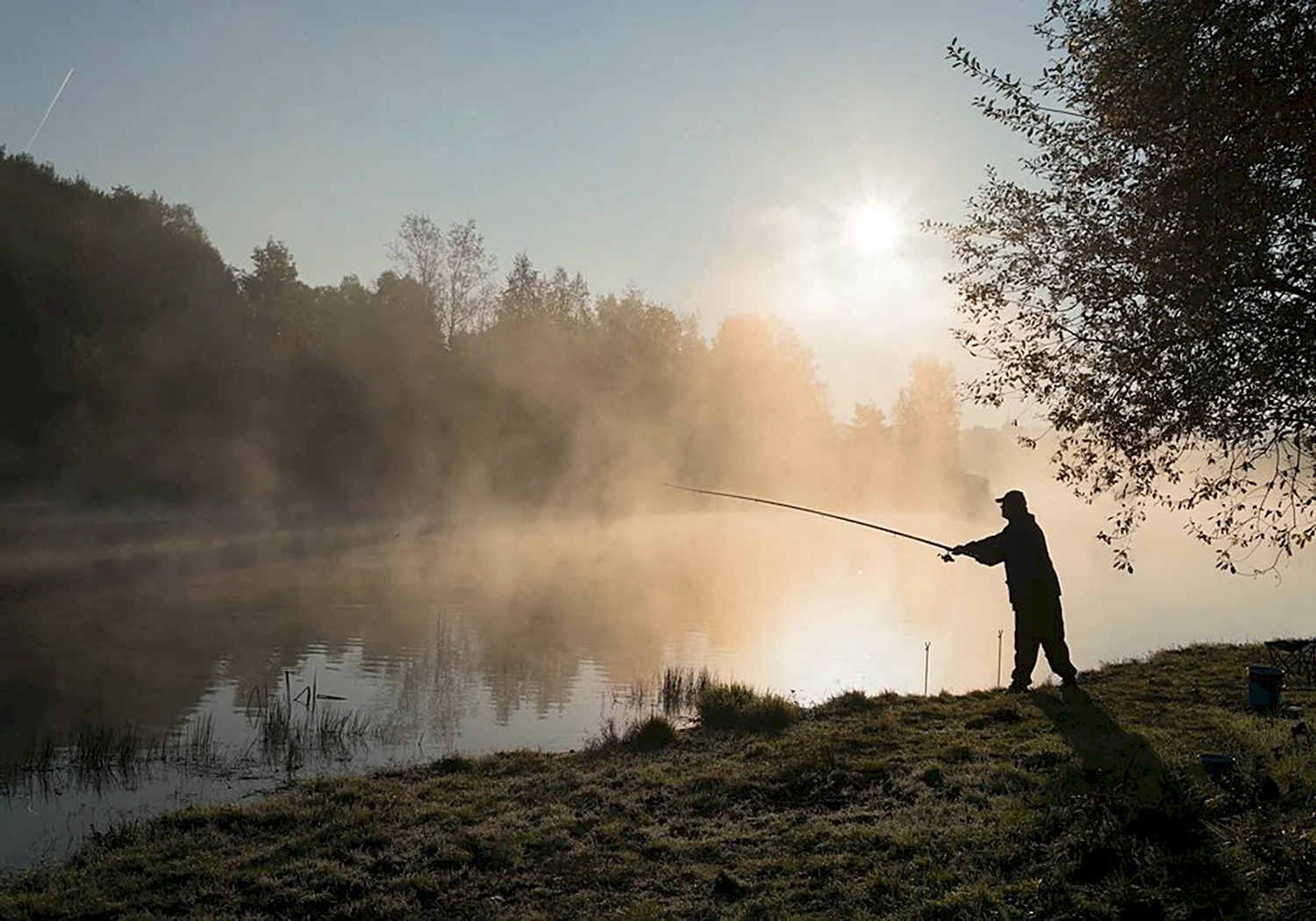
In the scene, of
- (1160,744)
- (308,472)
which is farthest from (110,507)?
(1160,744)

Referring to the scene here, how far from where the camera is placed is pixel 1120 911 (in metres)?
5.64

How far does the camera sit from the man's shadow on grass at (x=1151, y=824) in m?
5.64

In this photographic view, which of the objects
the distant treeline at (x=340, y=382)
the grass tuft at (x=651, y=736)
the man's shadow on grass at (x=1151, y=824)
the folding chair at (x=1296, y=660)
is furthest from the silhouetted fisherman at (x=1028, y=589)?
the distant treeline at (x=340, y=382)

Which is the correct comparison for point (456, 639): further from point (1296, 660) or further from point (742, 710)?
point (1296, 660)

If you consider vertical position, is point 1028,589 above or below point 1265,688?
above

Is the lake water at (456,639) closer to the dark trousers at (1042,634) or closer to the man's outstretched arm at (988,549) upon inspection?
the dark trousers at (1042,634)

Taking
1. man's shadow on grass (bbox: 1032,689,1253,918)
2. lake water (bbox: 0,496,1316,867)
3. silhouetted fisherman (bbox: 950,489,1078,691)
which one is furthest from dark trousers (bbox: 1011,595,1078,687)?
lake water (bbox: 0,496,1316,867)

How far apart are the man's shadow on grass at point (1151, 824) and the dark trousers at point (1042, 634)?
3043mm

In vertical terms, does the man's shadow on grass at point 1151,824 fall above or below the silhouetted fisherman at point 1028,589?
below

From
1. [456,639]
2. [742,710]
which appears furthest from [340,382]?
[742,710]

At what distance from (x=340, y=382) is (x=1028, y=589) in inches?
2125

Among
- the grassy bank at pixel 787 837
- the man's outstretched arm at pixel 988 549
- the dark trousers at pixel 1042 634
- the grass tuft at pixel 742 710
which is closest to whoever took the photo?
the grassy bank at pixel 787 837

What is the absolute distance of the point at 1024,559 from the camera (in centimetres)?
1272

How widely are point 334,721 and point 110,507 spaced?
4033 cm
